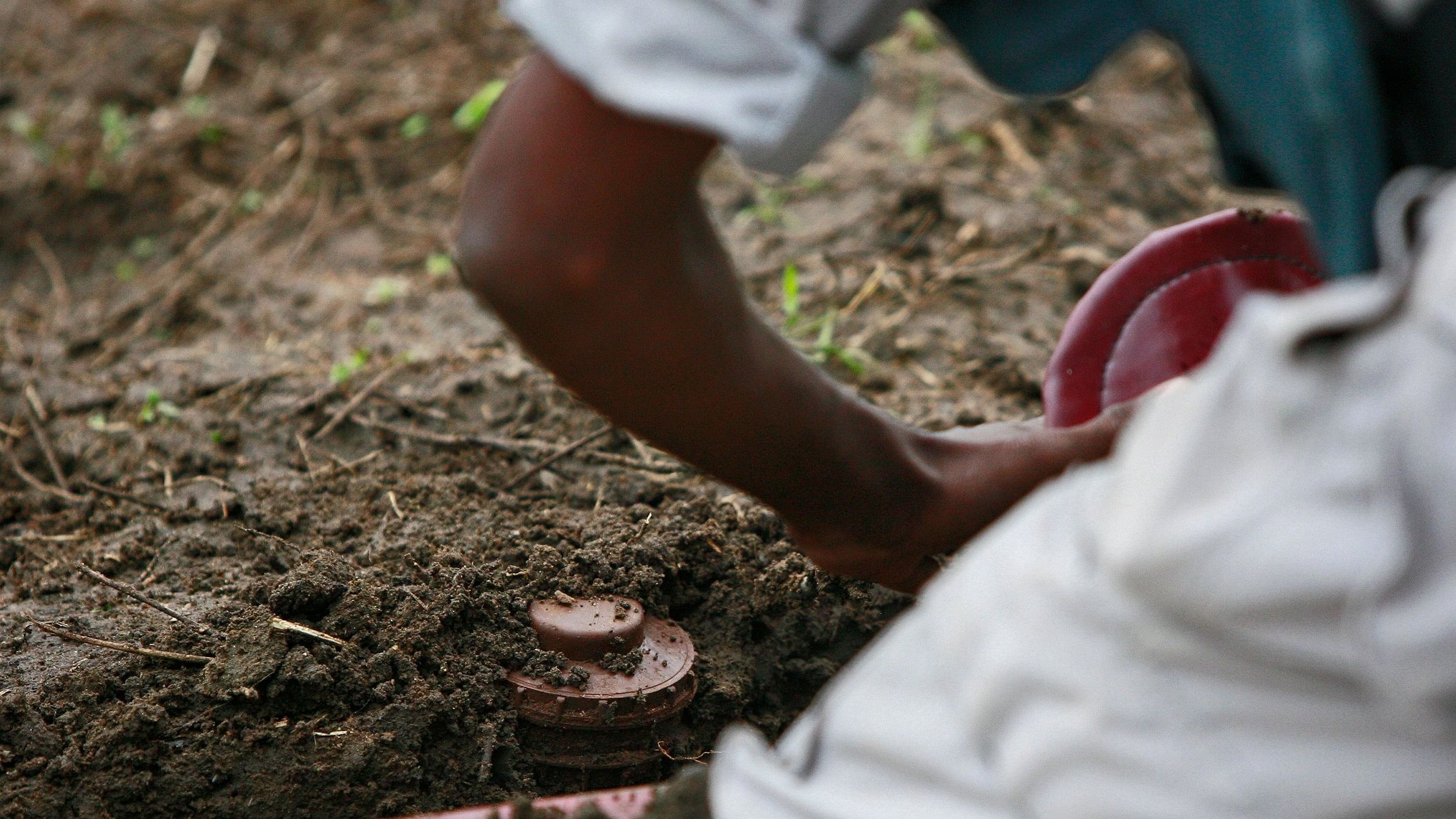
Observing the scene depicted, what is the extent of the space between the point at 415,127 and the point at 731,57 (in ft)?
10.00

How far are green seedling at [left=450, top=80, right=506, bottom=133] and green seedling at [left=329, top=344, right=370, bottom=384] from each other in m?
1.09

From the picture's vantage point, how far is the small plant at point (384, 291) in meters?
3.13

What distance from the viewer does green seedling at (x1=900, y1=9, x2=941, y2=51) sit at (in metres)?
4.12

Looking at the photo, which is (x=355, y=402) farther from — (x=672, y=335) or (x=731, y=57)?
(x=731, y=57)

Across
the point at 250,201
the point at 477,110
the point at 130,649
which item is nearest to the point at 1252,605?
the point at 130,649

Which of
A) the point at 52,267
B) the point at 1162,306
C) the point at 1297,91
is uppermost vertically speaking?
the point at 1297,91

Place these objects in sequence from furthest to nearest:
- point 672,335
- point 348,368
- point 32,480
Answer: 1. point 348,368
2. point 32,480
3. point 672,335

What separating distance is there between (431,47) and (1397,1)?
3805 mm

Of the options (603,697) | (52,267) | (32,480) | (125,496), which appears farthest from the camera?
(52,267)

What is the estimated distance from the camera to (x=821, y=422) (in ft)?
4.75

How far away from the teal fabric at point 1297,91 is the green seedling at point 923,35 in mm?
3106

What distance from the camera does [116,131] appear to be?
156 inches

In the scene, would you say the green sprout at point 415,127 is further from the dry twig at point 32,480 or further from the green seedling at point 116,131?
the dry twig at point 32,480

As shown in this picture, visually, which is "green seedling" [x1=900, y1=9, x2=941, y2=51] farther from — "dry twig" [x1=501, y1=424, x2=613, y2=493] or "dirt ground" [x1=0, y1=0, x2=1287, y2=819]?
"dry twig" [x1=501, y1=424, x2=613, y2=493]
